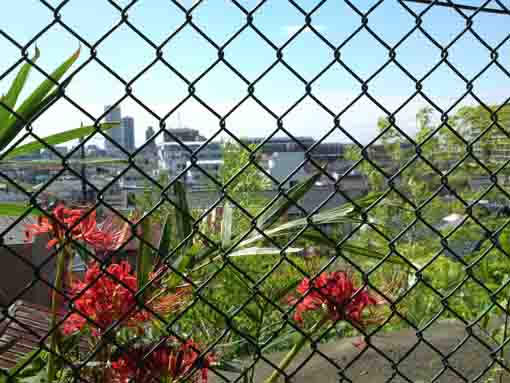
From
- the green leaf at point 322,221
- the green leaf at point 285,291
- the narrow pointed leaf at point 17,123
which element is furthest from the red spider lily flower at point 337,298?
the narrow pointed leaf at point 17,123

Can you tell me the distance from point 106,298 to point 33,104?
14.5 inches

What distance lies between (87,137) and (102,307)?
0.31 meters

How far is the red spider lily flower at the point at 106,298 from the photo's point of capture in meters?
1.08

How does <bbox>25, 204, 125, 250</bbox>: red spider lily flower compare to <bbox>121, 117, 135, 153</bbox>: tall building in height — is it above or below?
below

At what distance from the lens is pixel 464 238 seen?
19.1 ft

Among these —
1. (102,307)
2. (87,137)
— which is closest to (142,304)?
(102,307)

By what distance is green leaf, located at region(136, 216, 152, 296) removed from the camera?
3.62 ft

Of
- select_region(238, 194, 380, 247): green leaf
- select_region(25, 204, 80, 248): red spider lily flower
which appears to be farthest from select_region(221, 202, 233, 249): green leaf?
select_region(25, 204, 80, 248): red spider lily flower

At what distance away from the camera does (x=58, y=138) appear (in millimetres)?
1011

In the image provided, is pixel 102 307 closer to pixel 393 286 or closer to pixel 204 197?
pixel 393 286

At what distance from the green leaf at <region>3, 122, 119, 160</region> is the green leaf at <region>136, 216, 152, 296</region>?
0.19m

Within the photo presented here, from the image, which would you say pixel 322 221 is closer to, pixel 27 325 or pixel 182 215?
pixel 182 215

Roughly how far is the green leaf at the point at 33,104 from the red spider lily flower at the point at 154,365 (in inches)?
17.3

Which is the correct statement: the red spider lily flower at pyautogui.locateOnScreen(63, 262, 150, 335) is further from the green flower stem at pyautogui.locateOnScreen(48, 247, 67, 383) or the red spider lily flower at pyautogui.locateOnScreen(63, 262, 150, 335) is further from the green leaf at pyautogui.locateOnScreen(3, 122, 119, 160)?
the green leaf at pyautogui.locateOnScreen(3, 122, 119, 160)
